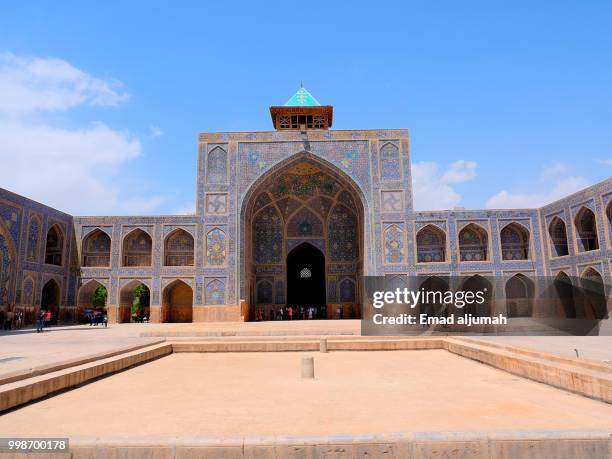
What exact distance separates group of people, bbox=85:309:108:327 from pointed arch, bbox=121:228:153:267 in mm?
2639

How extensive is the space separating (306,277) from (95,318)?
1027cm

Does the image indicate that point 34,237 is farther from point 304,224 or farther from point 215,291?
point 304,224

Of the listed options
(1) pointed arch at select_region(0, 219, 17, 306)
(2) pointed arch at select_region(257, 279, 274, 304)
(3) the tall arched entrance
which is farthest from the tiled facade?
(1) pointed arch at select_region(0, 219, 17, 306)

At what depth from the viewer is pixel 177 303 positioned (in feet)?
78.8

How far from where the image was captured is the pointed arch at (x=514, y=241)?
71.7 ft

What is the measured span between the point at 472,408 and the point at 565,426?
2.63 ft

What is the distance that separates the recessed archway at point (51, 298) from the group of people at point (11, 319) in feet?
10.1

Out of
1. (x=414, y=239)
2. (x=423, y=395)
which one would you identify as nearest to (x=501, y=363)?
(x=423, y=395)

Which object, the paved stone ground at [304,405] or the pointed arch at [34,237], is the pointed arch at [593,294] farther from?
the pointed arch at [34,237]

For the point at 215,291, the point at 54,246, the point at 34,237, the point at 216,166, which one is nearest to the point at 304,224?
the point at 216,166

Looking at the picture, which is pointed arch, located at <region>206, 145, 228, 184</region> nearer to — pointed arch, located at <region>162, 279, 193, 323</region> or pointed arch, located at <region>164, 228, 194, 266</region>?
pointed arch, located at <region>164, 228, 194, 266</region>

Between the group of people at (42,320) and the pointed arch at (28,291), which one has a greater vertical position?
the pointed arch at (28,291)

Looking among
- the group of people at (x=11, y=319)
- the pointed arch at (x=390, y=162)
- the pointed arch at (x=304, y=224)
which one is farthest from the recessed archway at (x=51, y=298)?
the pointed arch at (x=390, y=162)

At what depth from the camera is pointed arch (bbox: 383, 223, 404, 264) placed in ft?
68.9
